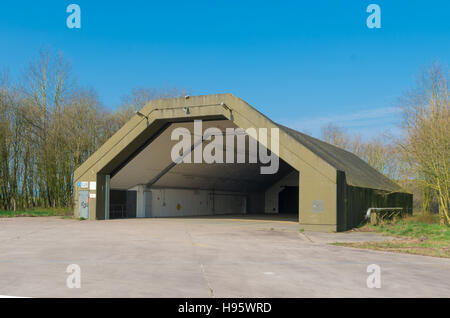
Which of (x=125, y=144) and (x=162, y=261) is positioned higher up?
(x=125, y=144)

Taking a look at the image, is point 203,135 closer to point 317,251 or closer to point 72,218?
point 72,218

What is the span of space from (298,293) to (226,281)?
1653 mm

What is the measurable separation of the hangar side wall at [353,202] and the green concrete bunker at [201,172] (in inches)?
2.0

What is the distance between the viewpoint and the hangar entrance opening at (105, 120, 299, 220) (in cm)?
3048

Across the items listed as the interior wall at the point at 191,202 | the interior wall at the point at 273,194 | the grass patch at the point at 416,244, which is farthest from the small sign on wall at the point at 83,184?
the interior wall at the point at 273,194

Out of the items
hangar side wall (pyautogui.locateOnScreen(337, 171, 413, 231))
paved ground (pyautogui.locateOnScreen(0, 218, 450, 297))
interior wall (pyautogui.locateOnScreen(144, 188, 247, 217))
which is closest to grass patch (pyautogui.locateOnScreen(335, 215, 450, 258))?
paved ground (pyautogui.locateOnScreen(0, 218, 450, 297))

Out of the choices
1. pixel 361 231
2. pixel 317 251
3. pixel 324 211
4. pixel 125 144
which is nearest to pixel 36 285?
pixel 317 251

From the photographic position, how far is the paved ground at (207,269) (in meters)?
8.06

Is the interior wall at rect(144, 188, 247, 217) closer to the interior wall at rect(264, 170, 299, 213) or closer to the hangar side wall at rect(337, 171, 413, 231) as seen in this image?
the interior wall at rect(264, 170, 299, 213)

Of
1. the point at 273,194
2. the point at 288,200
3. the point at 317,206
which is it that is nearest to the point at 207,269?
the point at 317,206

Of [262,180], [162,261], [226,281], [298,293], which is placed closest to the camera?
[298,293]

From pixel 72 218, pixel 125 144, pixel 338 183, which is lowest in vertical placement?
pixel 72 218

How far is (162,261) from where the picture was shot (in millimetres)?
11602
